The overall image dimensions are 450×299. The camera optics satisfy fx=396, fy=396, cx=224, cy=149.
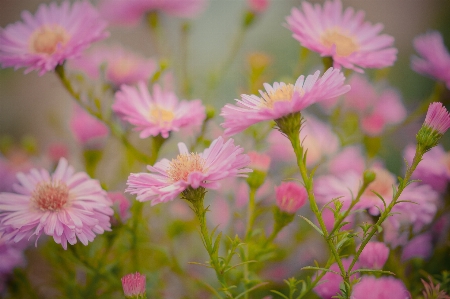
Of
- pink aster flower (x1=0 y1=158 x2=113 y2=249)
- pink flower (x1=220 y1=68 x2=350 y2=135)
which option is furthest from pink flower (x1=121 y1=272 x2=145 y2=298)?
pink flower (x1=220 y1=68 x2=350 y2=135)

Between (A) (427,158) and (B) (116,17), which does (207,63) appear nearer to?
(B) (116,17)

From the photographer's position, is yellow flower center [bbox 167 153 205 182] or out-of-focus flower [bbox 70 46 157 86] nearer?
yellow flower center [bbox 167 153 205 182]

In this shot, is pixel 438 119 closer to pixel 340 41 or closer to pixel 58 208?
pixel 340 41

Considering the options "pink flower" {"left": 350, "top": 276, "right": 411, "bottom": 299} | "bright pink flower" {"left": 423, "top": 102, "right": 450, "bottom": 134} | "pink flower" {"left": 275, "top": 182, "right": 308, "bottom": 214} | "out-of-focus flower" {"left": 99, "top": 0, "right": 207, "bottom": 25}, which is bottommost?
"pink flower" {"left": 350, "top": 276, "right": 411, "bottom": 299}

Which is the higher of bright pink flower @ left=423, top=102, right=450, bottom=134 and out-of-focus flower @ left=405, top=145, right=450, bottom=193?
bright pink flower @ left=423, top=102, right=450, bottom=134

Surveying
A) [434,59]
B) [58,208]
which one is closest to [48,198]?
[58,208]

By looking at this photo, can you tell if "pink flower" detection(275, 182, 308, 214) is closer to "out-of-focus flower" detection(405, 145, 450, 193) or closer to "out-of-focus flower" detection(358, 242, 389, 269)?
"out-of-focus flower" detection(358, 242, 389, 269)

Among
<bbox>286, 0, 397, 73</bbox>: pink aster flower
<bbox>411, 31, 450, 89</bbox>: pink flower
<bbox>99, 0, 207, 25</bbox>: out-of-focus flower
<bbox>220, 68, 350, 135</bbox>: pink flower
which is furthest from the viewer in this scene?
<bbox>99, 0, 207, 25</bbox>: out-of-focus flower
